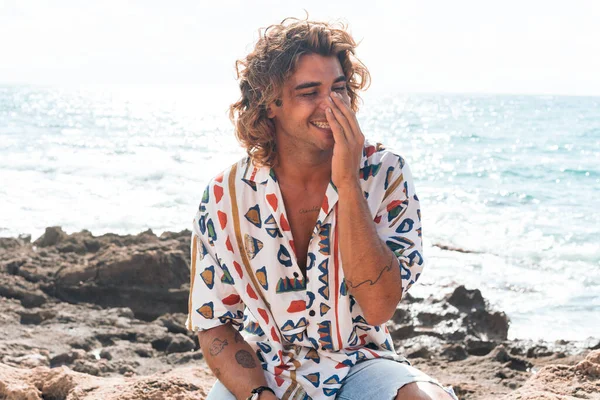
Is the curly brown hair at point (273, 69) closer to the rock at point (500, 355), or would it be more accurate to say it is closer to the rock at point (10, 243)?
the rock at point (500, 355)

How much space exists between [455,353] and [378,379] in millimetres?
4280

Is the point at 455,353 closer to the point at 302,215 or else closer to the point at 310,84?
the point at 302,215

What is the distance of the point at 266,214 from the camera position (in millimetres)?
2936

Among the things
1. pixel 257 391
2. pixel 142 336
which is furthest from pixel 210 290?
pixel 142 336

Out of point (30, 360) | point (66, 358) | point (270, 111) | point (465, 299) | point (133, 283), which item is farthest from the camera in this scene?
point (133, 283)

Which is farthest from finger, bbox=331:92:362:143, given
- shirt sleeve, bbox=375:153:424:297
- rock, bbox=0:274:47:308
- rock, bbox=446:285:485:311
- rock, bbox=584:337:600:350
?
rock, bbox=0:274:47:308

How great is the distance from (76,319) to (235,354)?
4.85m

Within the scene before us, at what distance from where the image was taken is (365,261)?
2.66 meters

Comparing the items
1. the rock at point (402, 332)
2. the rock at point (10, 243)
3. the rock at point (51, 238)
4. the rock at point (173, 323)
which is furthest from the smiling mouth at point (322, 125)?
the rock at point (10, 243)

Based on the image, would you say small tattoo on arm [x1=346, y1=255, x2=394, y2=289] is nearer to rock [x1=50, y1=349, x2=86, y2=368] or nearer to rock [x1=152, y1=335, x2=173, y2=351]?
rock [x1=50, y1=349, x2=86, y2=368]

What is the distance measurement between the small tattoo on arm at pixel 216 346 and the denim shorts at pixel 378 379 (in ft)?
1.61

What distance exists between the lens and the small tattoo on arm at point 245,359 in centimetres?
282

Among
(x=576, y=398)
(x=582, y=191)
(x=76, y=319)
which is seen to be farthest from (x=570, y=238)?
(x=576, y=398)

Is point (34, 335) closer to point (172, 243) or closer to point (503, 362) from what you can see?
point (172, 243)
